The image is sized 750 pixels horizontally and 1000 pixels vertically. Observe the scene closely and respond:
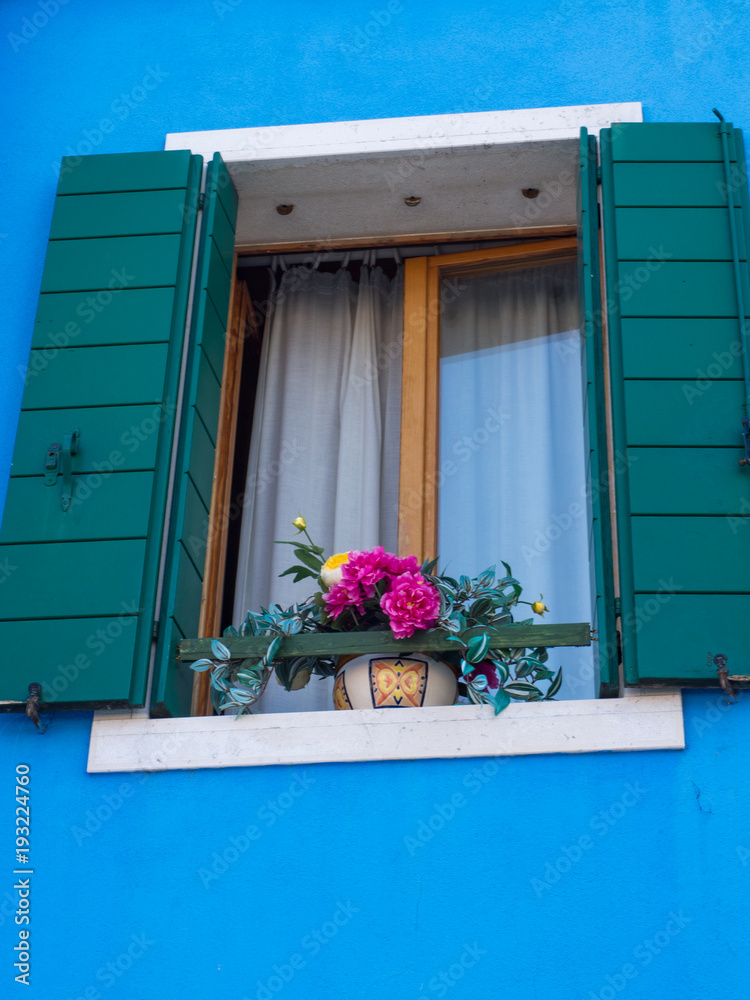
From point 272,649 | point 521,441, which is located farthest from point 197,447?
point 521,441

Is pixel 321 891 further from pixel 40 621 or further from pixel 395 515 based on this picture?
pixel 395 515

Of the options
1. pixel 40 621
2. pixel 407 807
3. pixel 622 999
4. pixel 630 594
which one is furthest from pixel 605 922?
pixel 40 621

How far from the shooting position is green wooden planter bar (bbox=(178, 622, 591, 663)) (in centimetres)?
329

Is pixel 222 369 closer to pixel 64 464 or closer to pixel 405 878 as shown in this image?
pixel 64 464

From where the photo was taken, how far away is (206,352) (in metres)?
3.76

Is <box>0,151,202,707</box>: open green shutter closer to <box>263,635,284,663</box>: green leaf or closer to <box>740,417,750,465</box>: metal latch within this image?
<box>263,635,284,663</box>: green leaf

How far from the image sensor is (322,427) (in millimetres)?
4328

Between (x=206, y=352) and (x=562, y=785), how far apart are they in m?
1.54

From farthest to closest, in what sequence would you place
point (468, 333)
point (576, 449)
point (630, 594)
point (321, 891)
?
point (468, 333), point (576, 449), point (630, 594), point (321, 891)

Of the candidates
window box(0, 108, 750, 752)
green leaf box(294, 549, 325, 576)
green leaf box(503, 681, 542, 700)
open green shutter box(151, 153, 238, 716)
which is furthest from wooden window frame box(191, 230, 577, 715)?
green leaf box(503, 681, 542, 700)

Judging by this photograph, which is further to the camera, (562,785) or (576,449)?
(576,449)

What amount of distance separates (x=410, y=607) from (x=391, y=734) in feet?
1.03

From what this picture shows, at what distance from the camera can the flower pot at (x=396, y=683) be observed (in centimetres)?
329

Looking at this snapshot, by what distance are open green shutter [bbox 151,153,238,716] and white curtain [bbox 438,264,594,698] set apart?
2.52 ft
